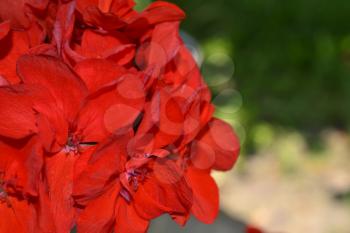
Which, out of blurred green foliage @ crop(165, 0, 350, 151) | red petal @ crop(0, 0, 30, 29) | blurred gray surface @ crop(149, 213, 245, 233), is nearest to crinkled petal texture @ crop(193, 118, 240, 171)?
red petal @ crop(0, 0, 30, 29)

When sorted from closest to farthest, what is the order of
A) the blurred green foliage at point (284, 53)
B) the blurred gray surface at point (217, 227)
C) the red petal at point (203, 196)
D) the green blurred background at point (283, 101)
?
the red petal at point (203, 196)
the blurred gray surface at point (217, 227)
the green blurred background at point (283, 101)
the blurred green foliage at point (284, 53)

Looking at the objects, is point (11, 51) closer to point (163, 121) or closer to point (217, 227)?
point (163, 121)

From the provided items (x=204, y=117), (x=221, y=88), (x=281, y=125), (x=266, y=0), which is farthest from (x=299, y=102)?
(x=204, y=117)

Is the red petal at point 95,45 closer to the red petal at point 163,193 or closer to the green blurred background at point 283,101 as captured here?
the red petal at point 163,193

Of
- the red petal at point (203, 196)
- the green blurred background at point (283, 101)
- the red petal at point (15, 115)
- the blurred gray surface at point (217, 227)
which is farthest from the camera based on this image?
the green blurred background at point (283, 101)

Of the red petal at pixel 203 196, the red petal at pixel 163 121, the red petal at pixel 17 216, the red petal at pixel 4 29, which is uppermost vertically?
the red petal at pixel 4 29

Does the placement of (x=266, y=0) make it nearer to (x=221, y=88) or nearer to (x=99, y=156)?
(x=221, y=88)

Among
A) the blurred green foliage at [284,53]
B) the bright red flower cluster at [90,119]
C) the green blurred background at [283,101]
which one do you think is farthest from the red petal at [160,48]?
the blurred green foliage at [284,53]

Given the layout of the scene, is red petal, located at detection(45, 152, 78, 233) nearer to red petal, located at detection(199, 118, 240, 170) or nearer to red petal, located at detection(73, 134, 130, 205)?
red petal, located at detection(73, 134, 130, 205)
